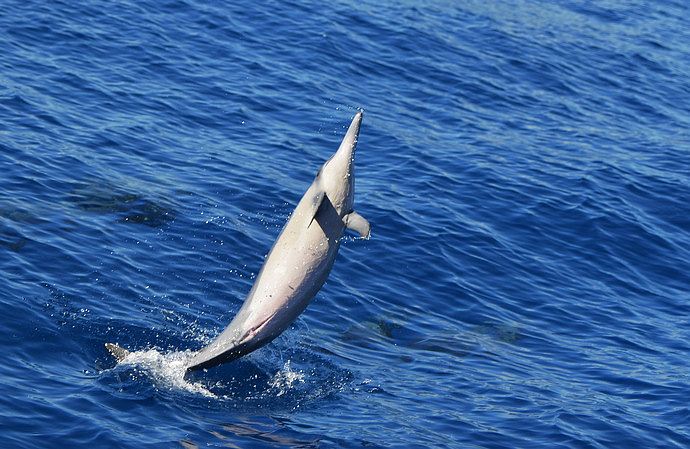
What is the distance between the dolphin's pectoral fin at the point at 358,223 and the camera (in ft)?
44.5

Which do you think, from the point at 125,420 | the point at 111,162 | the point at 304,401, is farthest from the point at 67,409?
the point at 111,162

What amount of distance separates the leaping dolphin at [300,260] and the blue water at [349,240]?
4.07 ft

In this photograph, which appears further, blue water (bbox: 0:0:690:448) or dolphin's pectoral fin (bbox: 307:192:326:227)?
blue water (bbox: 0:0:690:448)

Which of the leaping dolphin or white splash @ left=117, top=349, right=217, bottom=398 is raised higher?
the leaping dolphin

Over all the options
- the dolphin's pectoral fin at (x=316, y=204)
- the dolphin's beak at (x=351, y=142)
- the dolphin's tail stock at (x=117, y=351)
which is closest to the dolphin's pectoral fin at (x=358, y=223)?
the dolphin's pectoral fin at (x=316, y=204)

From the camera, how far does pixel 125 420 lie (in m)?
13.8

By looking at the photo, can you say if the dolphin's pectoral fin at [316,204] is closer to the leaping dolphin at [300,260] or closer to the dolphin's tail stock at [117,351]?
the leaping dolphin at [300,260]

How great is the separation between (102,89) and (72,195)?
615 cm

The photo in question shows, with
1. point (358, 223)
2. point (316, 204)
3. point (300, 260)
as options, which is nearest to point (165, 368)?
point (300, 260)

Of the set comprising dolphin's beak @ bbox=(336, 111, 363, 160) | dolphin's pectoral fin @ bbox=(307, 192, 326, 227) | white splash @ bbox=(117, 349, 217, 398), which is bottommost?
white splash @ bbox=(117, 349, 217, 398)

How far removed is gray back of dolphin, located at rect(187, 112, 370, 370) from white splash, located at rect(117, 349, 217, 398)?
1.04 meters

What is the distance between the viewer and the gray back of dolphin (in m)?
13.8

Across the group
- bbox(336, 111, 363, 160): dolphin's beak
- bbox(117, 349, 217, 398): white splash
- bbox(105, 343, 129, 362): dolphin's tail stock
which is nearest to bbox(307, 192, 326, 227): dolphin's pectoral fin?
bbox(336, 111, 363, 160): dolphin's beak

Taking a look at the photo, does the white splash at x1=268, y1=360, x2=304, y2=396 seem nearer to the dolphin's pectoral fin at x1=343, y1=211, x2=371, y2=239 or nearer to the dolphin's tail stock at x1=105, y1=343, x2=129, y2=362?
the dolphin's tail stock at x1=105, y1=343, x2=129, y2=362
